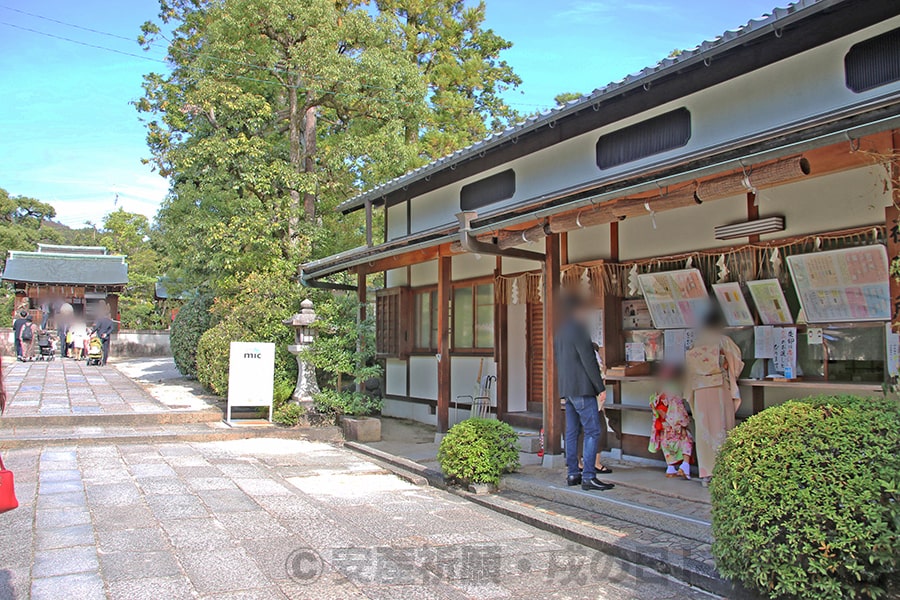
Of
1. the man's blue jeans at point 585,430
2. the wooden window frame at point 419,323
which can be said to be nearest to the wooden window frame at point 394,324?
the wooden window frame at point 419,323

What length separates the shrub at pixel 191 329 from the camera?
1717cm

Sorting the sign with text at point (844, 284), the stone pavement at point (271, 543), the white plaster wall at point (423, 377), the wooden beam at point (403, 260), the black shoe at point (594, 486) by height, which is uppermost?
the wooden beam at point (403, 260)

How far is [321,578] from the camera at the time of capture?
450cm

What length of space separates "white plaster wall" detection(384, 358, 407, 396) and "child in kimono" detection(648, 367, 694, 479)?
21.5ft

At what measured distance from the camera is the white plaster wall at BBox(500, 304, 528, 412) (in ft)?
33.8

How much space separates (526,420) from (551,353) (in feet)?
7.91

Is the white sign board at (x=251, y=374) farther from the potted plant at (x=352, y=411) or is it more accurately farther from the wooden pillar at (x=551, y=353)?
the wooden pillar at (x=551, y=353)

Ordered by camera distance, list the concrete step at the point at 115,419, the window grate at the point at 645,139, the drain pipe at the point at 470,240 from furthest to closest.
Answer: the concrete step at the point at 115,419
the drain pipe at the point at 470,240
the window grate at the point at 645,139

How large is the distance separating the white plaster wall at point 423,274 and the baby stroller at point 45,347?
17908mm

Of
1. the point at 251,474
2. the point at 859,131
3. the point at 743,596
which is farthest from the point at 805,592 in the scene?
the point at 251,474

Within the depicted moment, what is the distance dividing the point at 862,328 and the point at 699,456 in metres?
1.94

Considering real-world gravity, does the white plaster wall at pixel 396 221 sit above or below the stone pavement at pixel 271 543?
above

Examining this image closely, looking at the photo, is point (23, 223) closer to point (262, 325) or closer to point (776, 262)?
point (262, 325)

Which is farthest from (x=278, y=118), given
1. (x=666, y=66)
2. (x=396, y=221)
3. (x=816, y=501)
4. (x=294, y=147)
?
(x=816, y=501)
